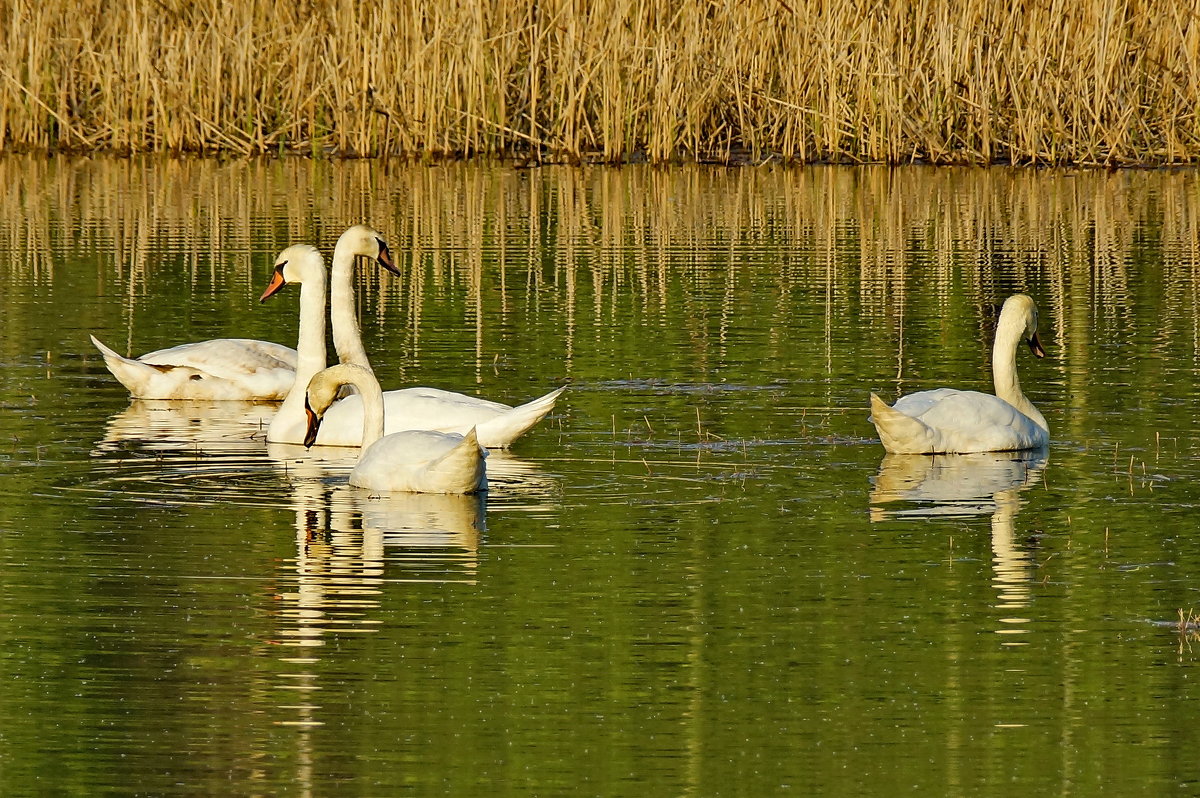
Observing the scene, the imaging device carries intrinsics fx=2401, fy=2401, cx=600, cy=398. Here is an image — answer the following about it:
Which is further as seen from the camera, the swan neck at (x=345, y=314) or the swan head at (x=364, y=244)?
the swan head at (x=364, y=244)

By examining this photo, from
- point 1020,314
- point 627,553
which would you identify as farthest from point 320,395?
point 1020,314

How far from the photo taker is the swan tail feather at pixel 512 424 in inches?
434

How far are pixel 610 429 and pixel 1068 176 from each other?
15.2 metres

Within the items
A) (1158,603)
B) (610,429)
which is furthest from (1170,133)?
(1158,603)

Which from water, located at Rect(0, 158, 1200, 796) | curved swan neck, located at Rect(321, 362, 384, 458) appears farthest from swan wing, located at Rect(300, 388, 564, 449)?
curved swan neck, located at Rect(321, 362, 384, 458)


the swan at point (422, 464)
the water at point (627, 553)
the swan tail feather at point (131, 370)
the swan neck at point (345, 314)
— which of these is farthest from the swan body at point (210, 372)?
the swan at point (422, 464)

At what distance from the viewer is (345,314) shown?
13.3 m

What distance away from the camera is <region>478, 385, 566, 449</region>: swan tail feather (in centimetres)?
1102

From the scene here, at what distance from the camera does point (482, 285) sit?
17.5m

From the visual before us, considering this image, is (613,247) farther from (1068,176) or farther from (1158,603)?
(1158,603)

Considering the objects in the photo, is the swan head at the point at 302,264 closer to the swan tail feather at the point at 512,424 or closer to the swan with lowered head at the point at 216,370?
the swan with lowered head at the point at 216,370

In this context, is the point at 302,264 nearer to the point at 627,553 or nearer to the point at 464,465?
the point at 464,465

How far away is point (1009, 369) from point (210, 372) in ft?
14.9

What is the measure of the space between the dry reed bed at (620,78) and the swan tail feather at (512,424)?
15.0 meters
